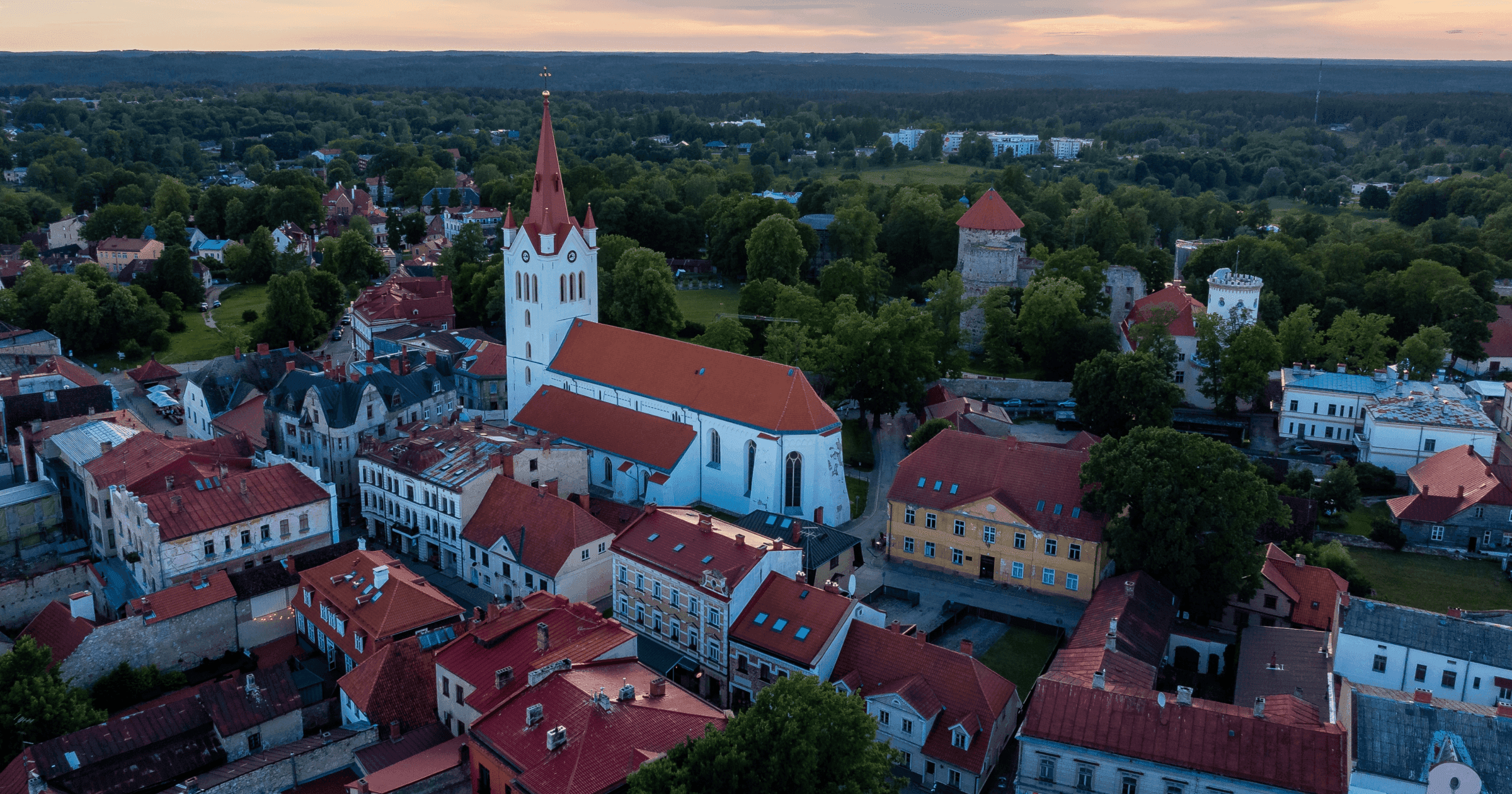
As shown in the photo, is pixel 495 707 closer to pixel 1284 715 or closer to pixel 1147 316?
pixel 1284 715

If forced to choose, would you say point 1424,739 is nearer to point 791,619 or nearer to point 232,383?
point 791,619

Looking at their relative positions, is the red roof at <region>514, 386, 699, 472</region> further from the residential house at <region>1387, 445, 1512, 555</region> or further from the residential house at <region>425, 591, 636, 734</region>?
the residential house at <region>1387, 445, 1512, 555</region>

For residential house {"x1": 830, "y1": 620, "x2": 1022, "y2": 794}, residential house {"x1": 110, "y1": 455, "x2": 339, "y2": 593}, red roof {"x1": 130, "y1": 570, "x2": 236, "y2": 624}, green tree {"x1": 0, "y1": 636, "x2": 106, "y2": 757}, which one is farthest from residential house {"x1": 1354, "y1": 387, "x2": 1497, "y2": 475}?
green tree {"x1": 0, "y1": 636, "x2": 106, "y2": 757}

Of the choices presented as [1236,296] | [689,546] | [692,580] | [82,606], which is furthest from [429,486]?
[1236,296]

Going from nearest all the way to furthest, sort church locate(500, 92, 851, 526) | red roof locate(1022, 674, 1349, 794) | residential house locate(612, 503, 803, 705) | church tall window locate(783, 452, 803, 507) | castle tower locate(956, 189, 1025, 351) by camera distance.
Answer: red roof locate(1022, 674, 1349, 794) < residential house locate(612, 503, 803, 705) < church tall window locate(783, 452, 803, 507) < church locate(500, 92, 851, 526) < castle tower locate(956, 189, 1025, 351)

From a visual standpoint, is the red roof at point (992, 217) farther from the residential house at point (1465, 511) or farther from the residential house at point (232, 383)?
the residential house at point (232, 383)

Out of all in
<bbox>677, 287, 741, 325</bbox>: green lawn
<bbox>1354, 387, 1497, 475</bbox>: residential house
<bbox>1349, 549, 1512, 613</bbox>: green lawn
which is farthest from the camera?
<bbox>677, 287, 741, 325</bbox>: green lawn

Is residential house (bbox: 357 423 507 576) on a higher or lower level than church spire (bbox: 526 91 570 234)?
lower
